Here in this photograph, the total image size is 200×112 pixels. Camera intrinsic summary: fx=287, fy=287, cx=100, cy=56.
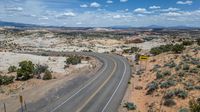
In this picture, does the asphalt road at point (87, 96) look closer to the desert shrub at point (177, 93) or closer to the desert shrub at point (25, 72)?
the desert shrub at point (177, 93)

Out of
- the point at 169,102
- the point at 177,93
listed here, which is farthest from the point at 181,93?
the point at 169,102

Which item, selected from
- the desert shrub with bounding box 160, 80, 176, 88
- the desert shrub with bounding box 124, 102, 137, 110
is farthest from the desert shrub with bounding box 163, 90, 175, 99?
the desert shrub with bounding box 124, 102, 137, 110

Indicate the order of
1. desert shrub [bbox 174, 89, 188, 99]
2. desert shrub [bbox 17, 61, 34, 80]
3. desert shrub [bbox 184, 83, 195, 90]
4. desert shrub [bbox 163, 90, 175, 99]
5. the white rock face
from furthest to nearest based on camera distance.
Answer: the white rock face, desert shrub [bbox 17, 61, 34, 80], desert shrub [bbox 184, 83, 195, 90], desert shrub [bbox 163, 90, 175, 99], desert shrub [bbox 174, 89, 188, 99]

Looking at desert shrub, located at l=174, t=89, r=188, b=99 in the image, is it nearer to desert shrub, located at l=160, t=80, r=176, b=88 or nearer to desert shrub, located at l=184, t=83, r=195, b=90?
desert shrub, located at l=184, t=83, r=195, b=90

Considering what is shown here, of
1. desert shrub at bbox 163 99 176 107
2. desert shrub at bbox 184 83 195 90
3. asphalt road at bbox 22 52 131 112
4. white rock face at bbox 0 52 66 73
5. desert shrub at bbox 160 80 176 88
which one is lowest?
white rock face at bbox 0 52 66 73

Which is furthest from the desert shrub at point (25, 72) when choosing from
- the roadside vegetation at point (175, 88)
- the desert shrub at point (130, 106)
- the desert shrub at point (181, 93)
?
the desert shrub at point (181, 93)

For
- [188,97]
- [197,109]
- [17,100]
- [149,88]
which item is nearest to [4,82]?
[17,100]

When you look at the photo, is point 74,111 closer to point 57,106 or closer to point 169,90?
point 57,106

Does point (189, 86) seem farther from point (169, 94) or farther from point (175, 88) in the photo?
point (169, 94)
